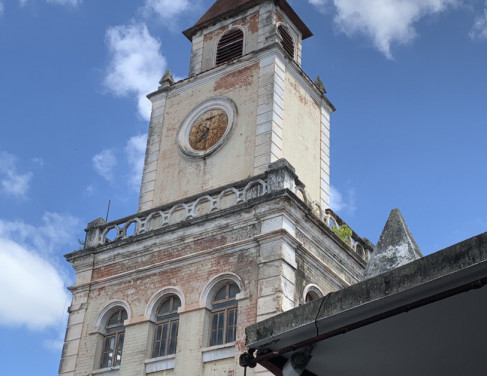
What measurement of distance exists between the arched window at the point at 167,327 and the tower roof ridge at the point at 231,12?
35.1ft

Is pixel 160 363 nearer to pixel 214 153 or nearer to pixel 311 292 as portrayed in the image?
pixel 311 292

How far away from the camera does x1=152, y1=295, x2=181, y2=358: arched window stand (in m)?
15.8

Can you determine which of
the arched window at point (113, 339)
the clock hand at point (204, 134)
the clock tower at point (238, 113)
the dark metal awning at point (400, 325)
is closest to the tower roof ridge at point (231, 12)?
the clock tower at point (238, 113)

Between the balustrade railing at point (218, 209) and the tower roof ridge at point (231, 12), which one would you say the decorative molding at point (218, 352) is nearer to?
the balustrade railing at point (218, 209)

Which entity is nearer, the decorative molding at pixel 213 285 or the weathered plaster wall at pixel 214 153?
the decorative molding at pixel 213 285

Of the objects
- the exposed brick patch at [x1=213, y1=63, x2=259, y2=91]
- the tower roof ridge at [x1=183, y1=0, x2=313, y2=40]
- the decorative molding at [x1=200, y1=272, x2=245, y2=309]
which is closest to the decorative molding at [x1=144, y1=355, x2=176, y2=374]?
the decorative molding at [x1=200, y1=272, x2=245, y2=309]

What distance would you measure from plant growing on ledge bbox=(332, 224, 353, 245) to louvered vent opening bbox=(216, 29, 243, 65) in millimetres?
6937

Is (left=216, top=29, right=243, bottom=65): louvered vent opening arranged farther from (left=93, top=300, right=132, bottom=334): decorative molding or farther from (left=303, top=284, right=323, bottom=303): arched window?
(left=303, top=284, right=323, bottom=303): arched window

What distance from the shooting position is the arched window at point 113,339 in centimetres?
1658

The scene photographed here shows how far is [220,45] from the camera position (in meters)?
22.5

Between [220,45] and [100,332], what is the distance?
34.2 ft

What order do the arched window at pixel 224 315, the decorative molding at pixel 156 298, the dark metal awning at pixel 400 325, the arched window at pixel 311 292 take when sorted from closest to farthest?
the dark metal awning at pixel 400 325 → the arched window at pixel 224 315 → the arched window at pixel 311 292 → the decorative molding at pixel 156 298

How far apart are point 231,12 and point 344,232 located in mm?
9006

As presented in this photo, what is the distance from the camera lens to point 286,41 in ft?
74.2
